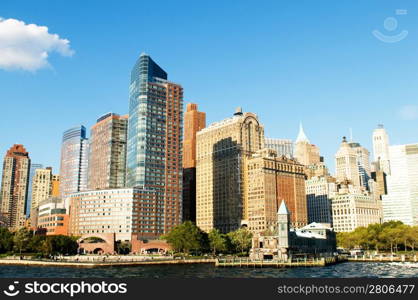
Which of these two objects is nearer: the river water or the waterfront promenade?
the river water

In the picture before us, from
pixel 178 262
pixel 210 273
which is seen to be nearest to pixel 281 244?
pixel 178 262

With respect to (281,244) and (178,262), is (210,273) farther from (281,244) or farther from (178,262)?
(281,244)

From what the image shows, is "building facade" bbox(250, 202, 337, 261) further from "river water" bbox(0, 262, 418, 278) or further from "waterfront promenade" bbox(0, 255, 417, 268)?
"river water" bbox(0, 262, 418, 278)

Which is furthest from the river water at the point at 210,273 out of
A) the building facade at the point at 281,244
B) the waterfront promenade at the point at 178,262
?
the building facade at the point at 281,244

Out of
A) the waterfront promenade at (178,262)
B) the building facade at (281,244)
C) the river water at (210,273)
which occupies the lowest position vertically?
the river water at (210,273)

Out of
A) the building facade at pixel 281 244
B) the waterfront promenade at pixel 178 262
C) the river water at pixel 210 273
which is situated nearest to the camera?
the river water at pixel 210 273

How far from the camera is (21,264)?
166875 millimetres

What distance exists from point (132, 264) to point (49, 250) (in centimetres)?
4926

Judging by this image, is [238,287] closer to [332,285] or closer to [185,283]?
[185,283]

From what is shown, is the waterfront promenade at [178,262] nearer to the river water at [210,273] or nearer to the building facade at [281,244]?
the building facade at [281,244]

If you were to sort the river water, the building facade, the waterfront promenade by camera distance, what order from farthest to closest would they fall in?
the building facade, the waterfront promenade, the river water

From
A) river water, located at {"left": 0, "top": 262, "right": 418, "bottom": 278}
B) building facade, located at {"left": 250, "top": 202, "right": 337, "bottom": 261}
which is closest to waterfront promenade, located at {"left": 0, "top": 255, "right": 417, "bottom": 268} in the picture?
building facade, located at {"left": 250, "top": 202, "right": 337, "bottom": 261}

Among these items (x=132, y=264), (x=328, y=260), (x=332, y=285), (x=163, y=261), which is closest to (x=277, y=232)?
(x=328, y=260)

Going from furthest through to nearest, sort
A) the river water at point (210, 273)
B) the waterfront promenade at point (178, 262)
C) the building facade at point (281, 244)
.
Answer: the building facade at point (281, 244)
the waterfront promenade at point (178, 262)
the river water at point (210, 273)
